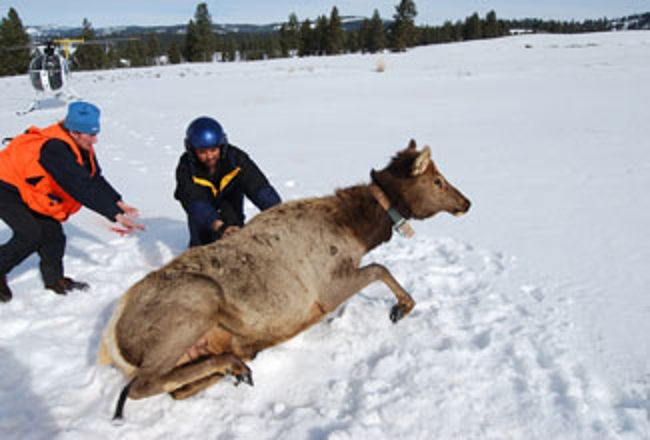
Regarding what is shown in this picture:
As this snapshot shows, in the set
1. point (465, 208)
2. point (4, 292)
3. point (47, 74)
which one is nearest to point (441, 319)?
point (465, 208)

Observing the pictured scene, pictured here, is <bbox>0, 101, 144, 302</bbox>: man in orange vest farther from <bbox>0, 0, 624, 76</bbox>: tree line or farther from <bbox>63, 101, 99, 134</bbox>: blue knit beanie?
<bbox>0, 0, 624, 76</bbox>: tree line

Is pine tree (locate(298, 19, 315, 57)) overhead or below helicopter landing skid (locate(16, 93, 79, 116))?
overhead

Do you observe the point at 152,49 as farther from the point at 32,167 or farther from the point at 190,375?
the point at 190,375

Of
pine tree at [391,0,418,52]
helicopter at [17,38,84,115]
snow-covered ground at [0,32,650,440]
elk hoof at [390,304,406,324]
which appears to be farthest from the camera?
→ pine tree at [391,0,418,52]

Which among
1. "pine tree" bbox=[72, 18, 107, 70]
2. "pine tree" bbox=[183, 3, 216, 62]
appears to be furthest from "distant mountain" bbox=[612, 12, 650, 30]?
"pine tree" bbox=[72, 18, 107, 70]

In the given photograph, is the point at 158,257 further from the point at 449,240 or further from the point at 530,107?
the point at 530,107

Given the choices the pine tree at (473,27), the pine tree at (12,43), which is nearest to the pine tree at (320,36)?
the pine tree at (473,27)

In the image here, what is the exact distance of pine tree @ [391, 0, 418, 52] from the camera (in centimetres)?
6806

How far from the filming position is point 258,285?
4145 millimetres

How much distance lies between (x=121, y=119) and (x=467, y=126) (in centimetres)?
1269

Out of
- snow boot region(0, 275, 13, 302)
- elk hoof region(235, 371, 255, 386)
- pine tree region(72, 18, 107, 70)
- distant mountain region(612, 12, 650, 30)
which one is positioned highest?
distant mountain region(612, 12, 650, 30)

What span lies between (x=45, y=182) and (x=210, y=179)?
183 centimetres

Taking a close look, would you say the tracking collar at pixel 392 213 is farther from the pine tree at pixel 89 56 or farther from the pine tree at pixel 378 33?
the pine tree at pixel 89 56

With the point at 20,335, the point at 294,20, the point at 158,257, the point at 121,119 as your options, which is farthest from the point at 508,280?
the point at 294,20
